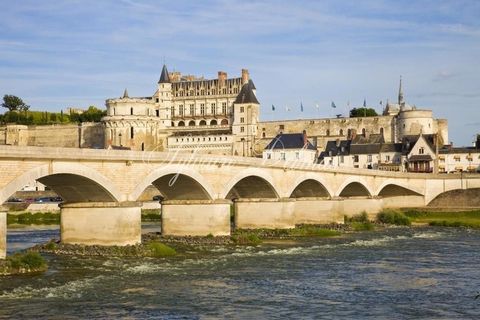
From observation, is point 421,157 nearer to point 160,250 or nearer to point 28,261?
point 160,250

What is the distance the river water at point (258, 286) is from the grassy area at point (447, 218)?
20.4 metres

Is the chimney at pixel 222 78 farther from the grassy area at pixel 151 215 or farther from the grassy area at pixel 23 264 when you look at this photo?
the grassy area at pixel 23 264

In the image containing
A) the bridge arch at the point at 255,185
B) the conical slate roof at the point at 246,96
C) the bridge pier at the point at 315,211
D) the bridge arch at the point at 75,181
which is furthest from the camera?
the conical slate roof at the point at 246,96

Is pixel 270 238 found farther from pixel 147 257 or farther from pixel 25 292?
pixel 25 292

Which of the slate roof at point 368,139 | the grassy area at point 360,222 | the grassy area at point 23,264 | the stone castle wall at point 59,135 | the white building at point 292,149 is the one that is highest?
the stone castle wall at point 59,135

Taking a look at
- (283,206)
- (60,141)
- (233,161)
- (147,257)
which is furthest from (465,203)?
(60,141)

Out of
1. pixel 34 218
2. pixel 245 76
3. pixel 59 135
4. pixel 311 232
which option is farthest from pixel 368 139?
pixel 59 135

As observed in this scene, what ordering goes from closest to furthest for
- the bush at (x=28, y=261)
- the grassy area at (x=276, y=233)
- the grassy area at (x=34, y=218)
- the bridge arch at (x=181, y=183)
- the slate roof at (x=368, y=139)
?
the bush at (x=28, y=261), the bridge arch at (x=181, y=183), the grassy area at (x=276, y=233), the grassy area at (x=34, y=218), the slate roof at (x=368, y=139)

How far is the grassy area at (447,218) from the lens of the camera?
199 ft

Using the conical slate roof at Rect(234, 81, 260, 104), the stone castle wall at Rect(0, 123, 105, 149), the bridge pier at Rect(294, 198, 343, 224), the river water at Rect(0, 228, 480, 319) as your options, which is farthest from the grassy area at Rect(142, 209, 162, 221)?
the stone castle wall at Rect(0, 123, 105, 149)

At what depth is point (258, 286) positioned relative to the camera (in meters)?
28.3

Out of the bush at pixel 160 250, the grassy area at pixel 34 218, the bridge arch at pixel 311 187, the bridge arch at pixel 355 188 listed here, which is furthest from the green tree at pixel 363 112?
the bush at pixel 160 250

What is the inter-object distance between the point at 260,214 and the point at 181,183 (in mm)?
9683

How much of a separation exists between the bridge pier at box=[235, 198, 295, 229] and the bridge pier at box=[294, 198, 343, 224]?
20.8 feet
